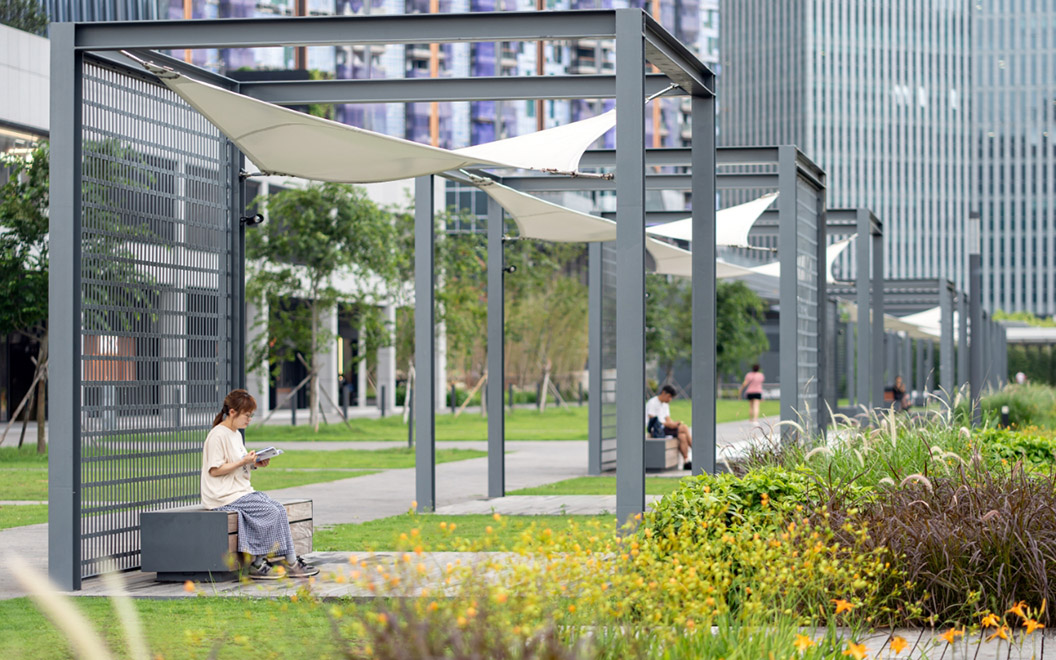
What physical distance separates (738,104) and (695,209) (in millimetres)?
115765

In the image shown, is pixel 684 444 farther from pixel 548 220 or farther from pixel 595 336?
pixel 548 220

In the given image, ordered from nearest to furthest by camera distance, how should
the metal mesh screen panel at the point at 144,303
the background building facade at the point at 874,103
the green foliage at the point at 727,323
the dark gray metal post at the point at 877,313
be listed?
the metal mesh screen panel at the point at 144,303
the dark gray metal post at the point at 877,313
the green foliage at the point at 727,323
the background building facade at the point at 874,103

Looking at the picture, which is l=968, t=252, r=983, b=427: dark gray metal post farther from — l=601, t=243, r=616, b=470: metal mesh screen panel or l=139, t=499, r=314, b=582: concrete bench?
l=139, t=499, r=314, b=582: concrete bench

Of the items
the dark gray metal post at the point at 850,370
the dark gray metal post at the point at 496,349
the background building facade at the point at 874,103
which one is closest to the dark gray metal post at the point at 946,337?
the dark gray metal post at the point at 850,370

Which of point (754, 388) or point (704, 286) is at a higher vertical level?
point (704, 286)

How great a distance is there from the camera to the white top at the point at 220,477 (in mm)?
7945

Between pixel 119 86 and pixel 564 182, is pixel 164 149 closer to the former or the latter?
pixel 119 86

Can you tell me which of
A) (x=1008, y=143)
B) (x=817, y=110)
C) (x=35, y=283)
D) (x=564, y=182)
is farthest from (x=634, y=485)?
(x=1008, y=143)

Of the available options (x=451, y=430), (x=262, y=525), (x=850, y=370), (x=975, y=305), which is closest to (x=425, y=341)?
(x=262, y=525)

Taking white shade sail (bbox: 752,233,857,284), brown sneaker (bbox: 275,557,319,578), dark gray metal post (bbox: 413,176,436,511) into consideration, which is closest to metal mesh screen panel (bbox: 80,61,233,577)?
brown sneaker (bbox: 275,557,319,578)

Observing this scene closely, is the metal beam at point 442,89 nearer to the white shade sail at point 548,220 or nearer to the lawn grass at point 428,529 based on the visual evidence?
the white shade sail at point 548,220

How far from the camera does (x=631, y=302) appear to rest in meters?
7.29

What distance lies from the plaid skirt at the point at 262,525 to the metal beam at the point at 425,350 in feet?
12.8

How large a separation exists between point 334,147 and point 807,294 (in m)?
6.66
